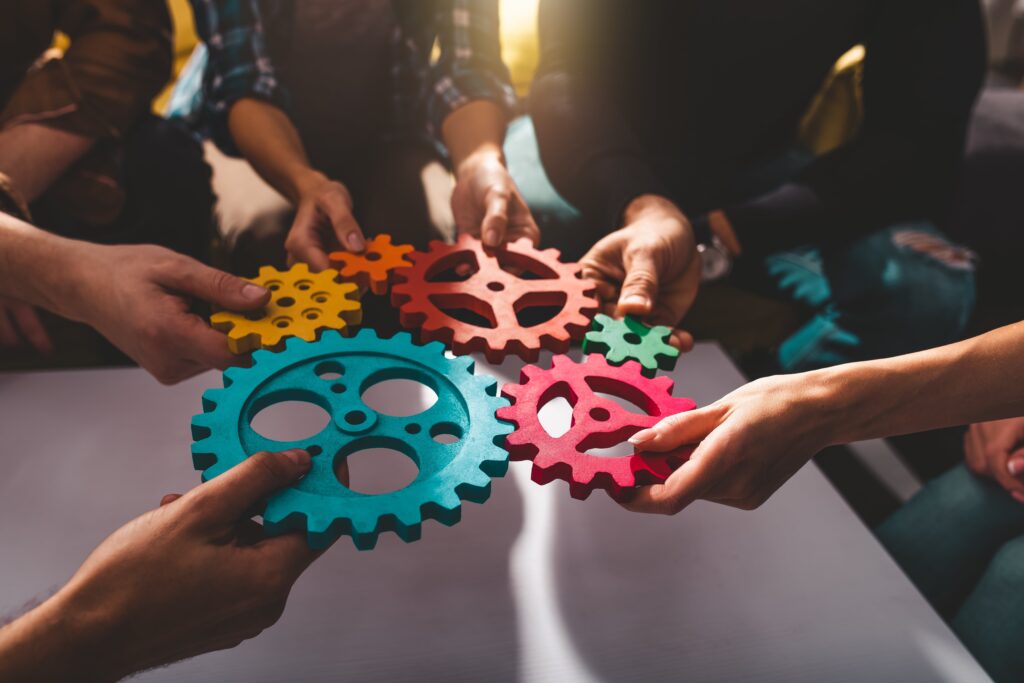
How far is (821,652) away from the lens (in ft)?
2.50

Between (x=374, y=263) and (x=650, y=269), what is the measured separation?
42 cm

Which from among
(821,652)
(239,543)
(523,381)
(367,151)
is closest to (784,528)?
(821,652)

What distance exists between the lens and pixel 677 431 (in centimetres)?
71

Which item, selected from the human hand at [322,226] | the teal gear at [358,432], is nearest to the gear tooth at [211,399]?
the teal gear at [358,432]

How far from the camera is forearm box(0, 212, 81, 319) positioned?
3.05 feet

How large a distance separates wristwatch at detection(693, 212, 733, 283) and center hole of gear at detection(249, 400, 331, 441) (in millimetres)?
846

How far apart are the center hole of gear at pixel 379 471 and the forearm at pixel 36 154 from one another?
2.37 feet

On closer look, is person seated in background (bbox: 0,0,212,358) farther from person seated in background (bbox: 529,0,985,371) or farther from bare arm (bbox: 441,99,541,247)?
person seated in background (bbox: 529,0,985,371)

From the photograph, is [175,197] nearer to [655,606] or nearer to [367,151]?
[367,151]

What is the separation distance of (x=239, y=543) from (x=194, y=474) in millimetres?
319

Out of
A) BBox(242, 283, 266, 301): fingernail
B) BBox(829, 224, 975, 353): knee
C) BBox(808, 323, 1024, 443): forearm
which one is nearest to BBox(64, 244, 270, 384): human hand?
BBox(242, 283, 266, 301): fingernail

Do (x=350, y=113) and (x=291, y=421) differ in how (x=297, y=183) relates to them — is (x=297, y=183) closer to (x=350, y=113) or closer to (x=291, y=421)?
(x=350, y=113)

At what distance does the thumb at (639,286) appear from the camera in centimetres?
94

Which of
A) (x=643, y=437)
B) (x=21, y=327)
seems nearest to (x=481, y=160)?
(x=643, y=437)
